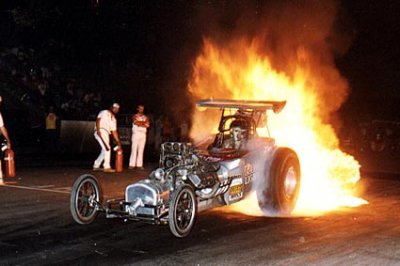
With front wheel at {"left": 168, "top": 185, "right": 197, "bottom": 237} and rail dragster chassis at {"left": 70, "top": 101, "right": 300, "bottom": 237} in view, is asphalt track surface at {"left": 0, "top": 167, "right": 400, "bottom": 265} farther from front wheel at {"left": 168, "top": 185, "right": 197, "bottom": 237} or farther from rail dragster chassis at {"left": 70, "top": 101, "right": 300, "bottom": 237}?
rail dragster chassis at {"left": 70, "top": 101, "right": 300, "bottom": 237}

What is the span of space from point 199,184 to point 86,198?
170 cm

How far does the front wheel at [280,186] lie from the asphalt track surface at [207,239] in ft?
0.99

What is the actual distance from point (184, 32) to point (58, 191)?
19.2m

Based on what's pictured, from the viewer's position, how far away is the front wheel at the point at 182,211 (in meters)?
7.37

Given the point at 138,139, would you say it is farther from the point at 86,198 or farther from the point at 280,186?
the point at 86,198

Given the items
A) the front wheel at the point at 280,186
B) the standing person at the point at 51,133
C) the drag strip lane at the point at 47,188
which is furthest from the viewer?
the standing person at the point at 51,133

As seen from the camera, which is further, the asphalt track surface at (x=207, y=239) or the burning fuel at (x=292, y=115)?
the burning fuel at (x=292, y=115)

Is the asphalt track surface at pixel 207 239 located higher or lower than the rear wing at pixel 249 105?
lower

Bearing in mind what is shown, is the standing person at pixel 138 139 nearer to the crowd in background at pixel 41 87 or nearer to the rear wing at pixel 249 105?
the rear wing at pixel 249 105

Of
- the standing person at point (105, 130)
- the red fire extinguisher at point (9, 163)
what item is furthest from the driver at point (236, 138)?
the red fire extinguisher at point (9, 163)

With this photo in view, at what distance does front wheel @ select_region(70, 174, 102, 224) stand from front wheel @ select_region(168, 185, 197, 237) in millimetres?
1450

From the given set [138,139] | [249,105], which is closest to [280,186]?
[249,105]

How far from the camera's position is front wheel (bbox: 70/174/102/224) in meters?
8.27

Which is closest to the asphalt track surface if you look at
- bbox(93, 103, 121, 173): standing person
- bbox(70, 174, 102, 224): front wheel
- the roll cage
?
bbox(70, 174, 102, 224): front wheel
